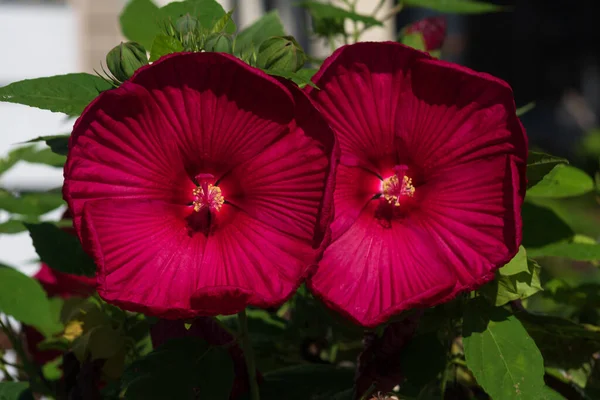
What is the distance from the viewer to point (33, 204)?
3.66ft

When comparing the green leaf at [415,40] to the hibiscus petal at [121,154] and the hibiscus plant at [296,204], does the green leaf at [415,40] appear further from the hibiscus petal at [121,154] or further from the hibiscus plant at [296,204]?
the hibiscus petal at [121,154]

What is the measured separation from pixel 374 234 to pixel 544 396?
0.23m

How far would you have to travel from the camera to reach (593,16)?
7.04m

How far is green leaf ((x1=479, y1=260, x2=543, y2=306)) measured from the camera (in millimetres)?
732

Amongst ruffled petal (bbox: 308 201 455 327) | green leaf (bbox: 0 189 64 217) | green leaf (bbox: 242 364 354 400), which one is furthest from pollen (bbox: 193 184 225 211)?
green leaf (bbox: 0 189 64 217)

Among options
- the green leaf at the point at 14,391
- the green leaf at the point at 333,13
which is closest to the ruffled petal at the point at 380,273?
the green leaf at the point at 333,13

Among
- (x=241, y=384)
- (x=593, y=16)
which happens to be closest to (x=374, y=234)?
(x=241, y=384)

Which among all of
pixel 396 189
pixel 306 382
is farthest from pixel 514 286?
pixel 306 382

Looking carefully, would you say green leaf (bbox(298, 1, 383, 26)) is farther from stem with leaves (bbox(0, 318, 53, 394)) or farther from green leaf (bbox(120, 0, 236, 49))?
stem with leaves (bbox(0, 318, 53, 394))

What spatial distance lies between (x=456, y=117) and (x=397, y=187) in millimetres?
84

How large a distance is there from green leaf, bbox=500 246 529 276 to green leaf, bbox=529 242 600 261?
0.52ft

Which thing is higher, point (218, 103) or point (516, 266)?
point (218, 103)

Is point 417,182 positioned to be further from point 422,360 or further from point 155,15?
point 155,15

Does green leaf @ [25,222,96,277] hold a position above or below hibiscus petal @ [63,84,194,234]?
below
